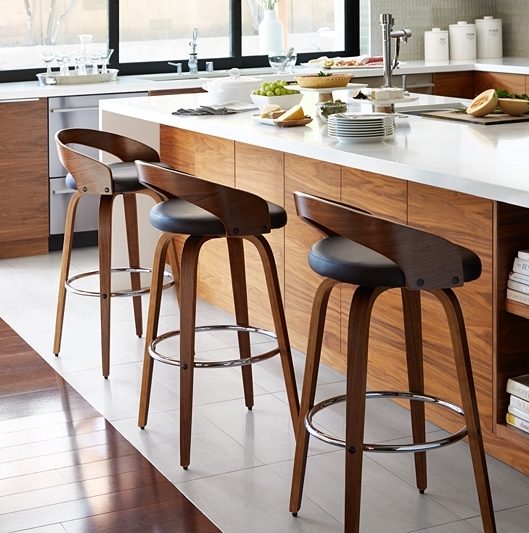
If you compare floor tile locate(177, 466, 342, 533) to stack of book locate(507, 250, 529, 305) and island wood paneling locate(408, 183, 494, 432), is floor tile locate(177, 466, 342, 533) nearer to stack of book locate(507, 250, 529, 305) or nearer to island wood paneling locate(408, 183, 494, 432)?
island wood paneling locate(408, 183, 494, 432)

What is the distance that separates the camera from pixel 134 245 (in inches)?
179

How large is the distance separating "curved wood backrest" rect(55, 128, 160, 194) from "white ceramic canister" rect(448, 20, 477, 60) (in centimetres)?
347

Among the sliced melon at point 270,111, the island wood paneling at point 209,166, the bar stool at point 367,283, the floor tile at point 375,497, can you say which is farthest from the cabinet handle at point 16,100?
the bar stool at point 367,283

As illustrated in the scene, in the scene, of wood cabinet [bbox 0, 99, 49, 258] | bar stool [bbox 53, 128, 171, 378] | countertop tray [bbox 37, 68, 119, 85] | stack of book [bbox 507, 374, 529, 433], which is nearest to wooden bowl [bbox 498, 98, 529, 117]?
stack of book [bbox 507, 374, 529, 433]

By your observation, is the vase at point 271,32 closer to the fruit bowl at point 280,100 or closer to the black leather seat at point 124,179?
the fruit bowl at point 280,100

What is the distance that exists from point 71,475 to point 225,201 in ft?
3.09

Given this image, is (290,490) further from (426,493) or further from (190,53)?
(190,53)

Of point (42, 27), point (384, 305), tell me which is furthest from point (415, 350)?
point (42, 27)

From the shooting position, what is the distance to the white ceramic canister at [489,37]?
731 centimetres

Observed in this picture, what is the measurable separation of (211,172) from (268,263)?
5.13 feet

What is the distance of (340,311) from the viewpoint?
3975 millimetres

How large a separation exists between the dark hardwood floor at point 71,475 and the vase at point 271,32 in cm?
363

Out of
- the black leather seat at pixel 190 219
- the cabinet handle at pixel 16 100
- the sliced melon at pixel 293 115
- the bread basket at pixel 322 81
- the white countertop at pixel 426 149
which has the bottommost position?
the black leather seat at pixel 190 219

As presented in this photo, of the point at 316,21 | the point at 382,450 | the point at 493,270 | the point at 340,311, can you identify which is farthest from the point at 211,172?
the point at 316,21
